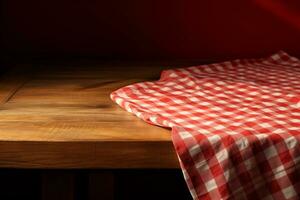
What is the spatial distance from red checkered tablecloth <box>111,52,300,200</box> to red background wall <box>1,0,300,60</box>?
41cm

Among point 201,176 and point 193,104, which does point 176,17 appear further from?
point 201,176

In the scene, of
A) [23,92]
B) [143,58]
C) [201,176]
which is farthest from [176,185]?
[201,176]

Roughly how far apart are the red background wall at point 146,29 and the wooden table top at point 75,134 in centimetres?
48

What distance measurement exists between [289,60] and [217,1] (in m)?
0.32

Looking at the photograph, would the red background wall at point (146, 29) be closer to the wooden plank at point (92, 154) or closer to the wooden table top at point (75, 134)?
the wooden table top at point (75, 134)

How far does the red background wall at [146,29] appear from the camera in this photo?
6.09 feet

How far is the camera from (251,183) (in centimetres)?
102

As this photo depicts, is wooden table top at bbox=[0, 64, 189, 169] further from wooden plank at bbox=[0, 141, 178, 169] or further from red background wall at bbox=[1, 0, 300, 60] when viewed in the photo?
red background wall at bbox=[1, 0, 300, 60]

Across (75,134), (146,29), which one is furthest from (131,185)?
(75,134)

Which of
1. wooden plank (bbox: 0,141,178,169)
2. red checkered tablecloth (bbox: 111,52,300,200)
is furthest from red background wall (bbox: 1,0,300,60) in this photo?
wooden plank (bbox: 0,141,178,169)

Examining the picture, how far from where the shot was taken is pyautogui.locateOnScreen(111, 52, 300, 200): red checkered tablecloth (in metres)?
1.03

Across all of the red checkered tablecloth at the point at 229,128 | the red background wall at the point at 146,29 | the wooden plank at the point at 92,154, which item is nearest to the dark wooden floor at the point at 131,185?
the red background wall at the point at 146,29

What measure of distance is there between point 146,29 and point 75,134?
859 mm

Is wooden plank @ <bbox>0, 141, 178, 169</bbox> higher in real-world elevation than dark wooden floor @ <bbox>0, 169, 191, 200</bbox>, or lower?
higher
